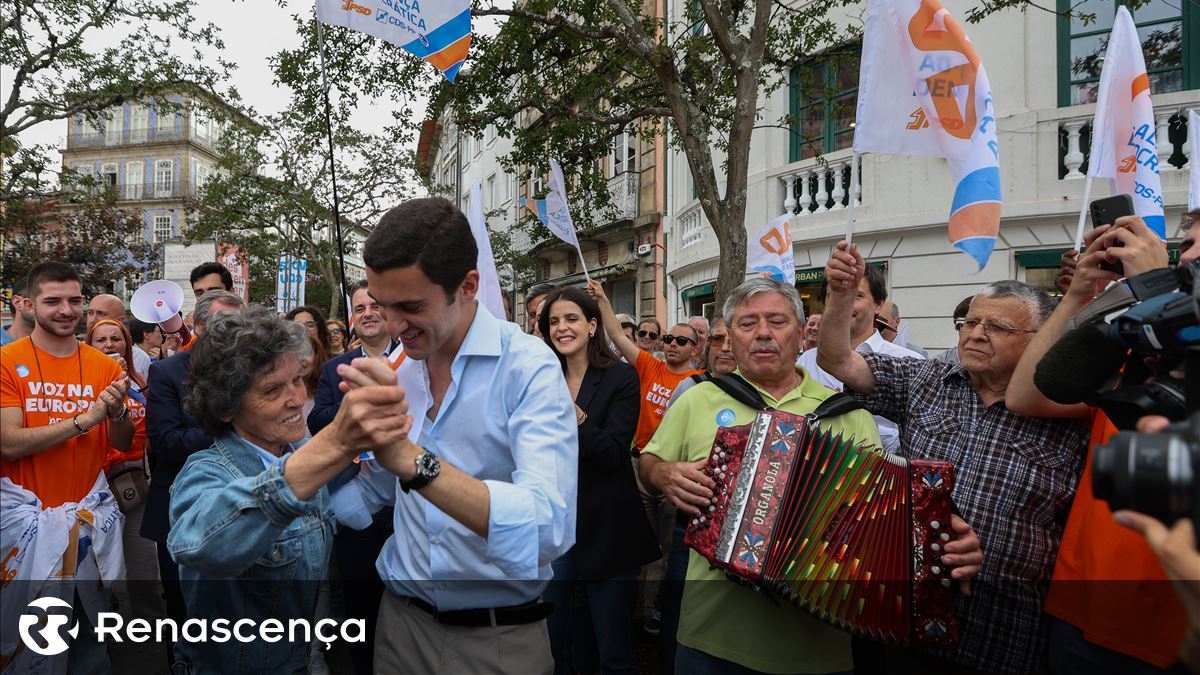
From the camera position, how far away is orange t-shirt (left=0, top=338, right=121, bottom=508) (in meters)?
3.59

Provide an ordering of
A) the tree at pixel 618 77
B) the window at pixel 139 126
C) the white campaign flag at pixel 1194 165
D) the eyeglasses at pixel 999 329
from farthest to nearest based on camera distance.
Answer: the window at pixel 139 126, the tree at pixel 618 77, the white campaign flag at pixel 1194 165, the eyeglasses at pixel 999 329

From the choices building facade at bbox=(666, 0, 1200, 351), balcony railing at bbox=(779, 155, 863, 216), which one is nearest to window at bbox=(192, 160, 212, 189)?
balcony railing at bbox=(779, 155, 863, 216)

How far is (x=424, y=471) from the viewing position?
1557 millimetres

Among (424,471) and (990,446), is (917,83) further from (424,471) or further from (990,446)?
(424,471)

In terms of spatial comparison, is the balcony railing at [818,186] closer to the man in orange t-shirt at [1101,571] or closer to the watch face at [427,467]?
the man in orange t-shirt at [1101,571]

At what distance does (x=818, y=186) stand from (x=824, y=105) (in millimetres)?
1252

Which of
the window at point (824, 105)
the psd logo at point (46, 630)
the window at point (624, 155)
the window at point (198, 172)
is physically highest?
the window at point (198, 172)

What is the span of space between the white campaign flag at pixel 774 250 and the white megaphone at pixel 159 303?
4694mm

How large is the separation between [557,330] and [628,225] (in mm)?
16774

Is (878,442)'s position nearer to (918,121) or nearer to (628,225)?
(918,121)

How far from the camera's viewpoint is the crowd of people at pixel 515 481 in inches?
71.0

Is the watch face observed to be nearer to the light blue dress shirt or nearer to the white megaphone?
the light blue dress shirt

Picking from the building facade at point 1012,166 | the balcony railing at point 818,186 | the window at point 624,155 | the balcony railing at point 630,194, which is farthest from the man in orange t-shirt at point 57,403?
the window at point 624,155

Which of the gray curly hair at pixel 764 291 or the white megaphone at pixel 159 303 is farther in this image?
the white megaphone at pixel 159 303
